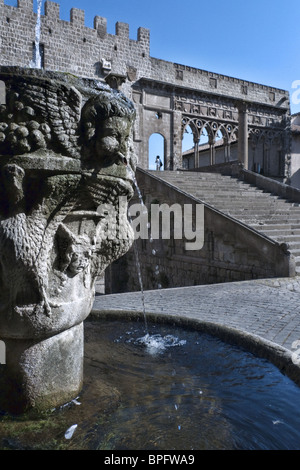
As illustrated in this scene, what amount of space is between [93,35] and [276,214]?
1579cm

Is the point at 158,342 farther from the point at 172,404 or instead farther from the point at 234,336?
the point at 172,404

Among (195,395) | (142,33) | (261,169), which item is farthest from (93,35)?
(195,395)

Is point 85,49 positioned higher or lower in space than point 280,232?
higher

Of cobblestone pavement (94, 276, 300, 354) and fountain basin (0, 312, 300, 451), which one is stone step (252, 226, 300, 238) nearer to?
cobblestone pavement (94, 276, 300, 354)

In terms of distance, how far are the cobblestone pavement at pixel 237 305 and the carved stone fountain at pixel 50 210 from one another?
2181mm

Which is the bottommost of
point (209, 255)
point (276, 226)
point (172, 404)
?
point (172, 404)

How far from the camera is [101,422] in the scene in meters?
2.49

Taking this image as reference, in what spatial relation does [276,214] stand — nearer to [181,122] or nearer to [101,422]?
[101,422]

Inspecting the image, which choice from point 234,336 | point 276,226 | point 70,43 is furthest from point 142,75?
point 234,336

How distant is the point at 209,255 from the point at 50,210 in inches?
316

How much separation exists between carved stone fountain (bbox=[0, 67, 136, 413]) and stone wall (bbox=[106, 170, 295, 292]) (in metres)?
6.48

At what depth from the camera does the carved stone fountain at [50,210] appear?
7.91 ft

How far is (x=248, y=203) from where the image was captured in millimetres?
13117

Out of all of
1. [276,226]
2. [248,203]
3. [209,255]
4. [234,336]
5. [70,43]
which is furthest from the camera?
[70,43]
